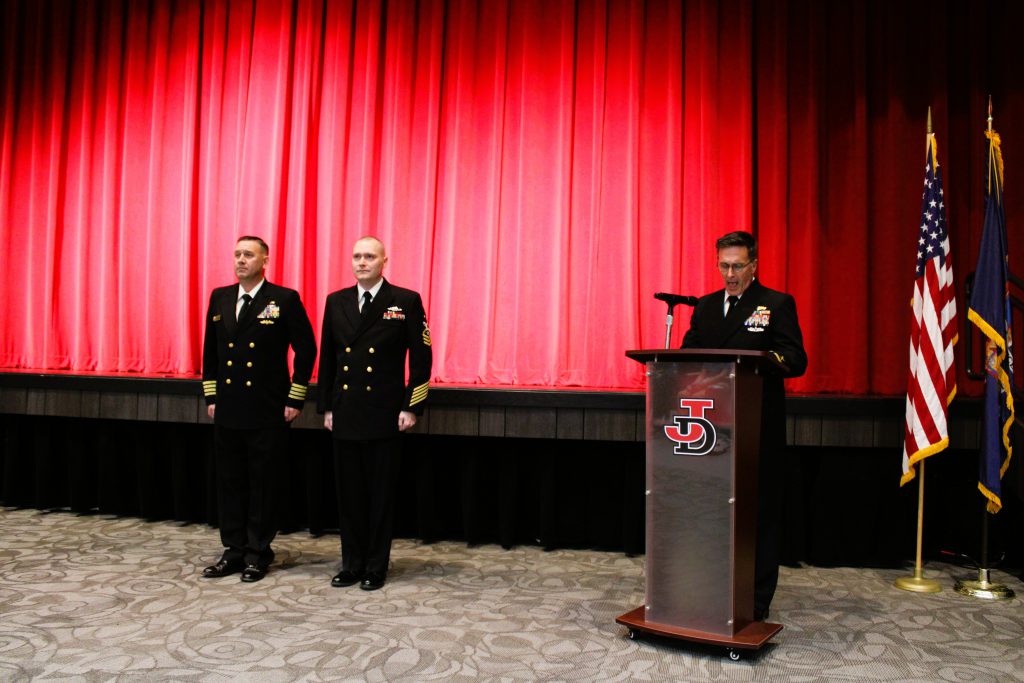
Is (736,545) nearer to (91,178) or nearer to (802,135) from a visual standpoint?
(802,135)

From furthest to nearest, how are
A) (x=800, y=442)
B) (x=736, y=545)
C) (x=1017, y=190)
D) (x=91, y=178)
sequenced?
(x=91, y=178)
(x=1017, y=190)
(x=800, y=442)
(x=736, y=545)

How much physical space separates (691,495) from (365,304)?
1.60 meters

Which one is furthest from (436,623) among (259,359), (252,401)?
(259,359)

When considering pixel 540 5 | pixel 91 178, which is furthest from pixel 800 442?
pixel 91 178

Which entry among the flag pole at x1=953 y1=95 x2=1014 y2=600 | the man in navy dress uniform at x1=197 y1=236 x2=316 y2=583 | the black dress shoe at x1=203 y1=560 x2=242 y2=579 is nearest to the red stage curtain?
the flag pole at x1=953 y1=95 x2=1014 y2=600

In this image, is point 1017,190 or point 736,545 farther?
point 1017,190

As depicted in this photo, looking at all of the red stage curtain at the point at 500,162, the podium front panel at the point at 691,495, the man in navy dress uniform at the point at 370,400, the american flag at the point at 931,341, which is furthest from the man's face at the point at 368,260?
the american flag at the point at 931,341

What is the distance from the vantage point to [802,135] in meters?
4.69

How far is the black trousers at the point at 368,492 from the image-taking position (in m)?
3.46

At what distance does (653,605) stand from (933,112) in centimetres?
338

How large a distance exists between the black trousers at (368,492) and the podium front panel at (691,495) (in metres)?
1.22

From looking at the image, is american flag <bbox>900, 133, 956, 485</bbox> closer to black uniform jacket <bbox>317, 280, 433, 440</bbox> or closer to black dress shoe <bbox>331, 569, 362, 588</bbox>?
black uniform jacket <bbox>317, 280, 433, 440</bbox>

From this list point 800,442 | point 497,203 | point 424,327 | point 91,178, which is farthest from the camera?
point 91,178

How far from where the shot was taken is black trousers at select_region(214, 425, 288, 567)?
11.7ft
